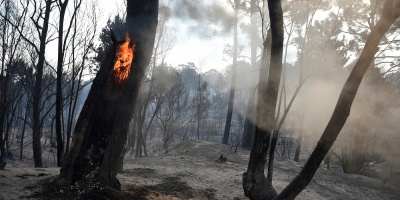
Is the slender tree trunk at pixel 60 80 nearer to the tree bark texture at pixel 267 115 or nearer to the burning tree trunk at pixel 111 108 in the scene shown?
the burning tree trunk at pixel 111 108

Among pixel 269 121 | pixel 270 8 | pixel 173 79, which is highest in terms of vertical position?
pixel 173 79

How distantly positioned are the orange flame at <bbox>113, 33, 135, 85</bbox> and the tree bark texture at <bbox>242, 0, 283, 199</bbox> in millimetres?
1961

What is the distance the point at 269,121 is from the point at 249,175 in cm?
68

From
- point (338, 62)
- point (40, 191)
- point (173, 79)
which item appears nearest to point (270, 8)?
point (40, 191)

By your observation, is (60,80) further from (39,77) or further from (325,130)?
(325,130)

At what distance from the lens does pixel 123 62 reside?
4.35 meters

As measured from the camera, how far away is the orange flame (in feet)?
14.2

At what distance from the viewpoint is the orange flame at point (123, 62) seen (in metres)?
4.32

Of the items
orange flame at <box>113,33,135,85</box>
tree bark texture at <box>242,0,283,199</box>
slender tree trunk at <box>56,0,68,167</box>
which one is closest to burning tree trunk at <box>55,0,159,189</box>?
orange flame at <box>113,33,135,85</box>

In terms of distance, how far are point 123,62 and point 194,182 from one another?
291cm

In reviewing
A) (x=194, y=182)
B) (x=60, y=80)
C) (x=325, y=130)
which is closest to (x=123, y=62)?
(x=60, y=80)

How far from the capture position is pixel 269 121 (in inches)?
135

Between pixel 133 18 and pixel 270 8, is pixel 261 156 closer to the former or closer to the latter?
pixel 270 8

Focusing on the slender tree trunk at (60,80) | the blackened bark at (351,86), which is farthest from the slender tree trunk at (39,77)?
the blackened bark at (351,86)
